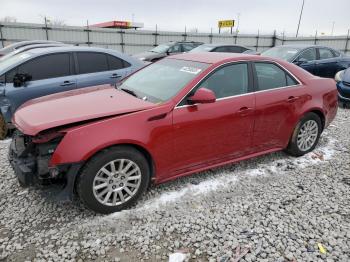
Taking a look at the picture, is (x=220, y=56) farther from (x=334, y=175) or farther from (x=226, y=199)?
(x=334, y=175)

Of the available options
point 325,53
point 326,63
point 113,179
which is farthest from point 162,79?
point 325,53

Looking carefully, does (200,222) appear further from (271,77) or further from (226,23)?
(226,23)

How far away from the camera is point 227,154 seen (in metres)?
4.01

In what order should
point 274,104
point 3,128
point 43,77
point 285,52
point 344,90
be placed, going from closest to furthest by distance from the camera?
point 274,104 < point 3,128 < point 43,77 < point 344,90 < point 285,52

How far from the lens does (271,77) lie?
434 centimetres

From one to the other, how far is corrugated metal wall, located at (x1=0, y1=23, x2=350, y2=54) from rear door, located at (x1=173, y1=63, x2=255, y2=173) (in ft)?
56.9

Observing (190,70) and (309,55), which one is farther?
(309,55)

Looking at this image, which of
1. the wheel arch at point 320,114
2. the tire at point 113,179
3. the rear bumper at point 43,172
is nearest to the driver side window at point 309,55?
the wheel arch at point 320,114

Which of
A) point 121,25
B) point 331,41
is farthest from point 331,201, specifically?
point 121,25

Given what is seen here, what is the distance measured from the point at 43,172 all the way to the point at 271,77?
3.13 metres

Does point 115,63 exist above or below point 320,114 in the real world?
above

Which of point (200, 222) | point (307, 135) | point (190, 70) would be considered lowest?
point (200, 222)

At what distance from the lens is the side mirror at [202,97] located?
343cm

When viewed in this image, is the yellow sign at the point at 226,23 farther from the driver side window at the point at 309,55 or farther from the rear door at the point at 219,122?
the rear door at the point at 219,122
